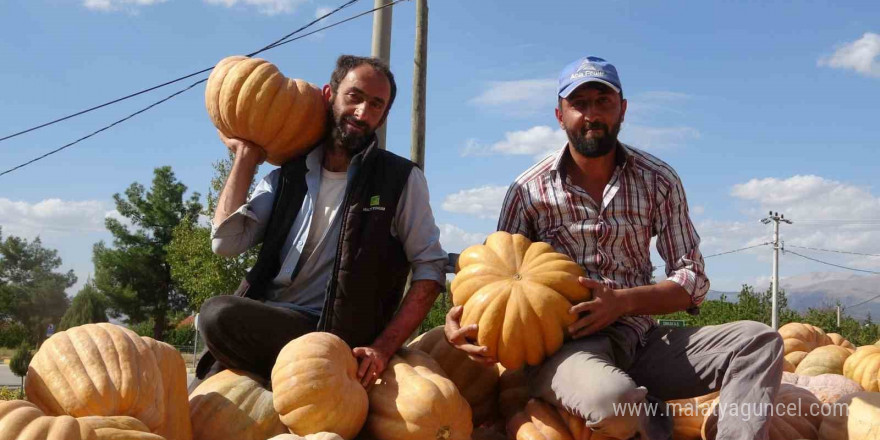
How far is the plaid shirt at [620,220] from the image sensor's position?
367cm

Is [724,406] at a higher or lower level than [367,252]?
lower

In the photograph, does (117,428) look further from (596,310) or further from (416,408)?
(596,310)

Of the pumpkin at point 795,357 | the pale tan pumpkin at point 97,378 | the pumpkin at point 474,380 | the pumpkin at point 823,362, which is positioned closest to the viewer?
the pale tan pumpkin at point 97,378

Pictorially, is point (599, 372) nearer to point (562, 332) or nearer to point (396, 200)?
point (562, 332)

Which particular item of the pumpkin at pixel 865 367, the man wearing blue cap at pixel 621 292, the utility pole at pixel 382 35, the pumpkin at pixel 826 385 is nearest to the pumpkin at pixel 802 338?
the pumpkin at pixel 865 367

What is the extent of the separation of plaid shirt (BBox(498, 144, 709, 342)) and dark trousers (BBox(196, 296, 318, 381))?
4.29ft

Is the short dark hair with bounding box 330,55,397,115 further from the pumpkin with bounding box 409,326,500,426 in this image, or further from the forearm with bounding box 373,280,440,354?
the pumpkin with bounding box 409,326,500,426

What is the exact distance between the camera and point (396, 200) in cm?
380

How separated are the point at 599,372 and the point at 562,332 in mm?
282

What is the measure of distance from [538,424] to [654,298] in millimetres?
826

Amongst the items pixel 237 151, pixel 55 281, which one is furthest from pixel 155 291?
pixel 237 151

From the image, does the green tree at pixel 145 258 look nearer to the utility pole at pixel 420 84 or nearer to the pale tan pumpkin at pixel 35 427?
the utility pole at pixel 420 84

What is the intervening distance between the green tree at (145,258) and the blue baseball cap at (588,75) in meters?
38.6

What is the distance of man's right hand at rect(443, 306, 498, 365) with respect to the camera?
10.7ft
